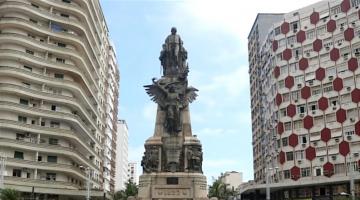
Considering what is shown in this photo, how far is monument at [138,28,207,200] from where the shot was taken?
1617 inches

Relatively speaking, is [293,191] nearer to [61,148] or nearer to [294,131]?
[294,131]

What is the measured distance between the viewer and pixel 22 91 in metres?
58.7

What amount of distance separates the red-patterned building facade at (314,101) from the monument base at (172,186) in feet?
87.7

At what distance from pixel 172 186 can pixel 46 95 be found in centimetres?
2618

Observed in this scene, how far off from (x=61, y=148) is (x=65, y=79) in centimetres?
953

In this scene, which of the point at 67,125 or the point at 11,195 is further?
the point at 67,125

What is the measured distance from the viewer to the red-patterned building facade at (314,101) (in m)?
65.2

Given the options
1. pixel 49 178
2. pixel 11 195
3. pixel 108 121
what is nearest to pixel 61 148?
pixel 49 178

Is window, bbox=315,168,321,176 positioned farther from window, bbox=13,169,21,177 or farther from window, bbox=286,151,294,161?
window, bbox=13,169,21,177

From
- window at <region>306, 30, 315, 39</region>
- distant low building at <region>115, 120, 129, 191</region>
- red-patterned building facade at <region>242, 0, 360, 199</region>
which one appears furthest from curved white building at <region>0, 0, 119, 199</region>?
distant low building at <region>115, 120, 129, 191</region>

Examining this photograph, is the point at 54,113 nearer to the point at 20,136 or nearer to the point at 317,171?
the point at 20,136

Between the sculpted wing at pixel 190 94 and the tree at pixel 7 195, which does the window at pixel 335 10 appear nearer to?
the sculpted wing at pixel 190 94

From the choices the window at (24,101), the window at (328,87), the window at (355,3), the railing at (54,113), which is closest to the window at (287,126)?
the window at (328,87)

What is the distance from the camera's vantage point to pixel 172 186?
4100 cm
